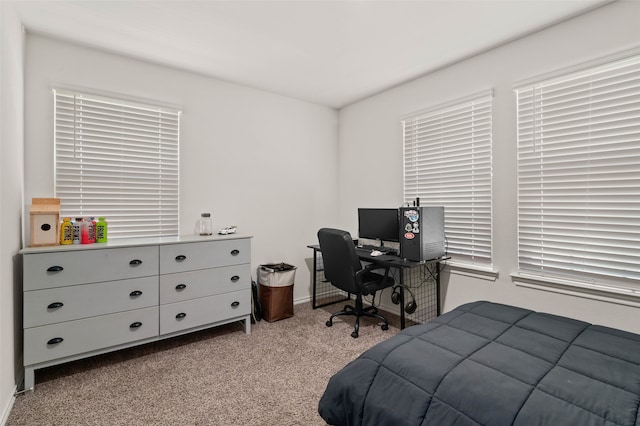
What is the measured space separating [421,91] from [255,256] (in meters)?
2.65

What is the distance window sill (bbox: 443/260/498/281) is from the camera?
2.67 meters

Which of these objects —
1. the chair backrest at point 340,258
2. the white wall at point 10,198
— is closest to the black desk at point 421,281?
the chair backrest at point 340,258

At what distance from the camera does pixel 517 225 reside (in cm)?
252

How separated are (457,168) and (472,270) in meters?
1.00

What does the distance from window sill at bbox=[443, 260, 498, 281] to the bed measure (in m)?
0.92

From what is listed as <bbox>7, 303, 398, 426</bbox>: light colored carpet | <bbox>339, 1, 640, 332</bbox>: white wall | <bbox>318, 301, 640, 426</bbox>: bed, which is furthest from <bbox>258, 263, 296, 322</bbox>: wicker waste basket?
<bbox>318, 301, 640, 426</bbox>: bed

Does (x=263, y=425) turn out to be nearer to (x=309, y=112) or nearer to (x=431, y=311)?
(x=431, y=311)

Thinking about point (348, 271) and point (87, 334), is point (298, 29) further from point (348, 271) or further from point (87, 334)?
point (87, 334)

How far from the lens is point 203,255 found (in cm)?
275

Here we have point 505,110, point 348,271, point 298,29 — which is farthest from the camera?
point 348,271

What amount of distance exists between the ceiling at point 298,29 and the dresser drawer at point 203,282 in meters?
2.01

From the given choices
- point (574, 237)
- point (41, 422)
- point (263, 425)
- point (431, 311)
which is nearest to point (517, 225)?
point (574, 237)

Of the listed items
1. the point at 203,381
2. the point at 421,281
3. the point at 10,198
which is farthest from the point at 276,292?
the point at 10,198

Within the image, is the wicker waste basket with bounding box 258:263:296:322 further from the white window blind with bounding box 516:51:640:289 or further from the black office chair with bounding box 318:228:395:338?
the white window blind with bounding box 516:51:640:289
